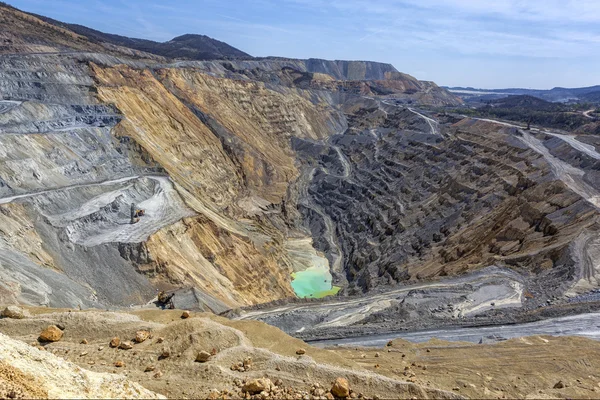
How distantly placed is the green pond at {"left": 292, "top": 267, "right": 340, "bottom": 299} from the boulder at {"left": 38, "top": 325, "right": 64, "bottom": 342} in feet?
92.6

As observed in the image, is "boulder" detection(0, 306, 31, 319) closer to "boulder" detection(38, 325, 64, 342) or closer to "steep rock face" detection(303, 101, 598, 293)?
"boulder" detection(38, 325, 64, 342)

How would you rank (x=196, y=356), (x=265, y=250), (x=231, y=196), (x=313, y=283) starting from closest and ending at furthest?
(x=196, y=356)
(x=265, y=250)
(x=313, y=283)
(x=231, y=196)

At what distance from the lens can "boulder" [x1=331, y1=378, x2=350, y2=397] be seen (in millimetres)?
11211

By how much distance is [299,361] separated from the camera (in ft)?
41.1

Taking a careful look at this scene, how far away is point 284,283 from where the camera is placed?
39875 millimetres

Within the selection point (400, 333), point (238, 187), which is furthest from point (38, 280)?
point (238, 187)

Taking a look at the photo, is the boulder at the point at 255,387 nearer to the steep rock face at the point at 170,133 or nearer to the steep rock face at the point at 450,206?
the steep rock face at the point at 450,206

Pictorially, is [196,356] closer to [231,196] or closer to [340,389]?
[340,389]

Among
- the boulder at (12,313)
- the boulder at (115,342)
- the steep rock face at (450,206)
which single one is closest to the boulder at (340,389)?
Answer: the boulder at (115,342)

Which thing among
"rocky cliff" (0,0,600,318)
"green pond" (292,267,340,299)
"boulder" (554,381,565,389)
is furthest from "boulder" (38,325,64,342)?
"green pond" (292,267,340,299)

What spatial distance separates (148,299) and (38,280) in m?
6.71

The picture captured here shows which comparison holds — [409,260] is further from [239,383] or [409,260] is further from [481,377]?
[239,383]

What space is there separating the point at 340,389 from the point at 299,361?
173 cm

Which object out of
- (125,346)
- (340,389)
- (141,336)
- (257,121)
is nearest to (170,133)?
(257,121)
